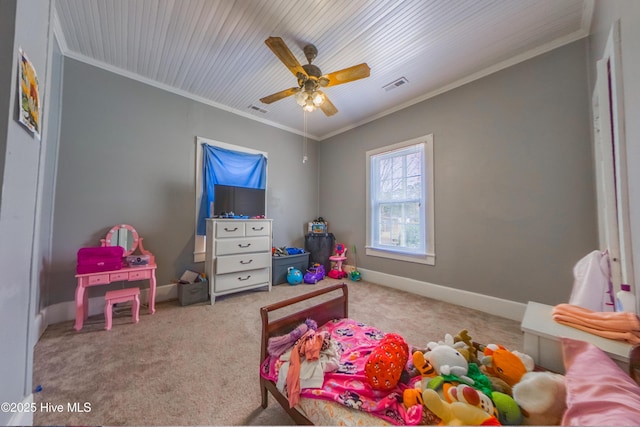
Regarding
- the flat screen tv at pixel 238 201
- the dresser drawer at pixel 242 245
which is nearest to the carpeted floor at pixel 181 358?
the dresser drawer at pixel 242 245

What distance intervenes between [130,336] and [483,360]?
8.70ft

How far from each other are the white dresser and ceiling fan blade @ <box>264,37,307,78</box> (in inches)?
75.4

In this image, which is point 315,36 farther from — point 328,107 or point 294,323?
point 294,323

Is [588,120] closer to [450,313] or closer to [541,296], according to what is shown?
[541,296]

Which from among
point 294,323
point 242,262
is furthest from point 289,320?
point 242,262

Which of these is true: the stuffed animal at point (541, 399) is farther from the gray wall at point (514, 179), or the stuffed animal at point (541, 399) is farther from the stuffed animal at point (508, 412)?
the gray wall at point (514, 179)

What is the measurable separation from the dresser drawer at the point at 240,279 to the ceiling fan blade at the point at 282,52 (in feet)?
8.21

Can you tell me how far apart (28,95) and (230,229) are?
6.63 feet

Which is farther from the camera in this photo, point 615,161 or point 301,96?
point 301,96

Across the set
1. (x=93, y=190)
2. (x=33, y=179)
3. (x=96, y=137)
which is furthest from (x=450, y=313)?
(x=96, y=137)

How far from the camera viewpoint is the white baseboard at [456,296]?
2256mm

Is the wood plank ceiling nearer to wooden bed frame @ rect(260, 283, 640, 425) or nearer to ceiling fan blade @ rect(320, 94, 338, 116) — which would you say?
ceiling fan blade @ rect(320, 94, 338, 116)

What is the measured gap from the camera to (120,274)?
7.11 feet

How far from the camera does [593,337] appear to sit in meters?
1.00
